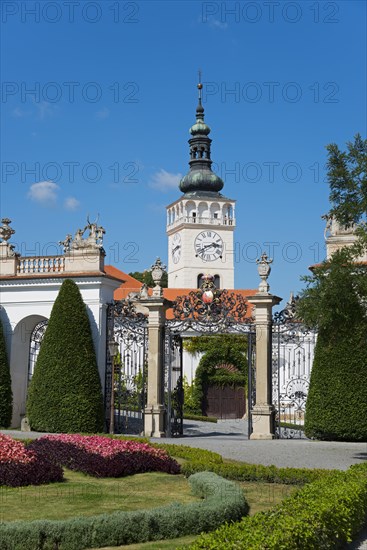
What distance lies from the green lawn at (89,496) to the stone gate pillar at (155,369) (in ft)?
26.7

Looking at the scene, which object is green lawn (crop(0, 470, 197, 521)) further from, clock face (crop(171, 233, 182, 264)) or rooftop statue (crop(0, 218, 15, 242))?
clock face (crop(171, 233, 182, 264))

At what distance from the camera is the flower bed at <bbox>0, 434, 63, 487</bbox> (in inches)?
495

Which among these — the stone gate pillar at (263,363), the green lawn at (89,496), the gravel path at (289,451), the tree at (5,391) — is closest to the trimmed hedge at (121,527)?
the green lawn at (89,496)

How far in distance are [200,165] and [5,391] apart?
53.8m

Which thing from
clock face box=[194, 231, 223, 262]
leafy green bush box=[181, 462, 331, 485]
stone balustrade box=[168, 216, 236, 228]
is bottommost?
leafy green bush box=[181, 462, 331, 485]

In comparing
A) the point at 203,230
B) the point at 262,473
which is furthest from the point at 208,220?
the point at 262,473

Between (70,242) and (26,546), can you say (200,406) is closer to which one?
(70,242)

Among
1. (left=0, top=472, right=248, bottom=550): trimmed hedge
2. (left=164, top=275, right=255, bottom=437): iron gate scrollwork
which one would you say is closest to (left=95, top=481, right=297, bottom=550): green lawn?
(left=0, top=472, right=248, bottom=550): trimmed hedge

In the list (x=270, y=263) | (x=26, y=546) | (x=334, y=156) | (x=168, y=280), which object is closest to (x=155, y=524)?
(x=26, y=546)

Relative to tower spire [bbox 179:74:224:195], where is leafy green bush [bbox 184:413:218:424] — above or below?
below

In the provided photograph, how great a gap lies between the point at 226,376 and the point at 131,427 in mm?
16549

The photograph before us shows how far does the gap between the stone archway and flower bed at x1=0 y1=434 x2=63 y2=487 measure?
11052 mm

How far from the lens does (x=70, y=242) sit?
24.1 metres

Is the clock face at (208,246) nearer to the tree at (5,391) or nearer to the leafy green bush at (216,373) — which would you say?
the leafy green bush at (216,373)
